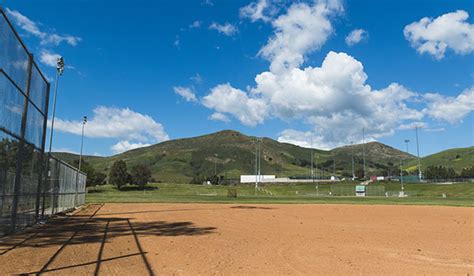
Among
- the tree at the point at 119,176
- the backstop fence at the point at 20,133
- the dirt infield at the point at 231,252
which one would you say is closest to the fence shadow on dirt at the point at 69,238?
the dirt infield at the point at 231,252

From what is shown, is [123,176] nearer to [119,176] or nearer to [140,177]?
[119,176]

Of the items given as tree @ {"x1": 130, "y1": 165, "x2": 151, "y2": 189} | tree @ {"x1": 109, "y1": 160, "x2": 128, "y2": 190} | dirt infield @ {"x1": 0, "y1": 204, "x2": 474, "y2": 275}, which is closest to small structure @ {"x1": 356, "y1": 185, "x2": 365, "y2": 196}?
tree @ {"x1": 130, "y1": 165, "x2": 151, "y2": 189}

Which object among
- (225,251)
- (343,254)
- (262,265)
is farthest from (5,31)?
(343,254)

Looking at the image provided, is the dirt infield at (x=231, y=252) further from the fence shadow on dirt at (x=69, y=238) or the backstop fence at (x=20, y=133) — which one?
the backstop fence at (x=20, y=133)

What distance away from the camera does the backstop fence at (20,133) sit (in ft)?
35.7

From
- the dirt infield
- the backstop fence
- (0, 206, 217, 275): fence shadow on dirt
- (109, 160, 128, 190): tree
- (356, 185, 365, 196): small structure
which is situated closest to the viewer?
the dirt infield

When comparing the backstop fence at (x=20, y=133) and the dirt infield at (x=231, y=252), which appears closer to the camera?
the dirt infield at (x=231, y=252)

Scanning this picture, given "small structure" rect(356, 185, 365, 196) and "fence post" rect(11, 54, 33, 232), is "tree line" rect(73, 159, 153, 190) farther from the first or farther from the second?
"fence post" rect(11, 54, 33, 232)

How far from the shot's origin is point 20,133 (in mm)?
12836

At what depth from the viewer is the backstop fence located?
10875 millimetres

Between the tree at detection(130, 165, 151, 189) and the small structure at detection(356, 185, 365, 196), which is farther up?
the tree at detection(130, 165, 151, 189)

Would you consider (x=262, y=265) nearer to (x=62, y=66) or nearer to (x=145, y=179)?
(x=62, y=66)

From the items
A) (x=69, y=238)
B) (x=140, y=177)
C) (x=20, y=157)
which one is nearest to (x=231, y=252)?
(x=69, y=238)

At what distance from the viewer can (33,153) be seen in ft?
49.8
